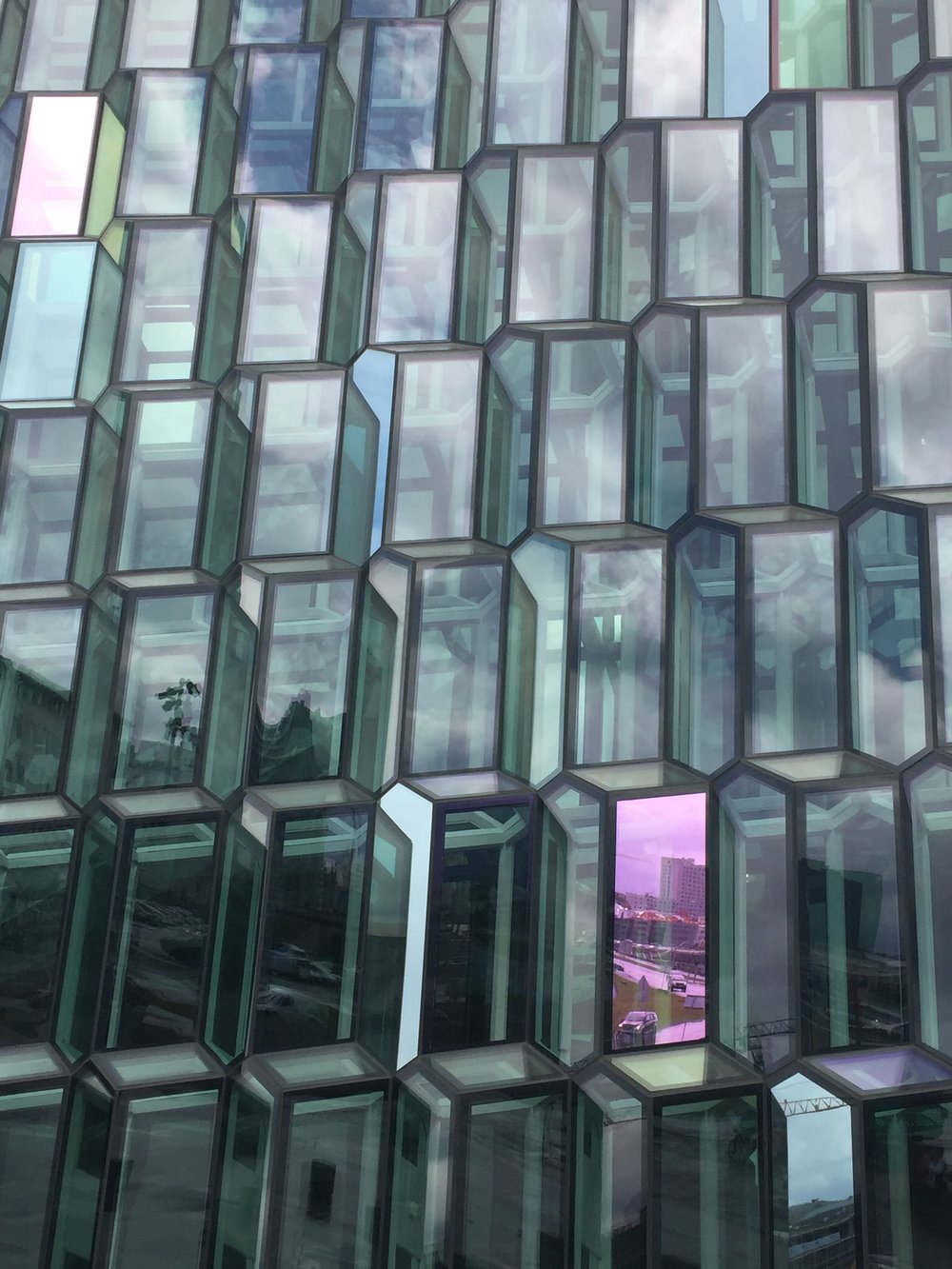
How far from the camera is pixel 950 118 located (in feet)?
27.3

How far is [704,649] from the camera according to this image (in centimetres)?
751

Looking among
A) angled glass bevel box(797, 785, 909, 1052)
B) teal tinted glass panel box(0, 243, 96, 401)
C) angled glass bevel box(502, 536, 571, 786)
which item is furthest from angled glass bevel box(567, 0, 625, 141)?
angled glass bevel box(797, 785, 909, 1052)

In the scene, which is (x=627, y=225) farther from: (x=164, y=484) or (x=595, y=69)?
(x=164, y=484)

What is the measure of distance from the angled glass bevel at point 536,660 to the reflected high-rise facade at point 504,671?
23 millimetres

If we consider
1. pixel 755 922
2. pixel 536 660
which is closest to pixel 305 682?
pixel 536 660

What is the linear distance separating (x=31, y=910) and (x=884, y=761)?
490cm

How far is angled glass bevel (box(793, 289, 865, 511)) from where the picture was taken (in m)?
7.60

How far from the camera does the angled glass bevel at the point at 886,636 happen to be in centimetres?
705

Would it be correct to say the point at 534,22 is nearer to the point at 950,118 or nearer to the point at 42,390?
the point at 950,118

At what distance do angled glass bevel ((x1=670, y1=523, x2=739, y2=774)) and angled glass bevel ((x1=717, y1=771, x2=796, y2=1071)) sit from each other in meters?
0.30

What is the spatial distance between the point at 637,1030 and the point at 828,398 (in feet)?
12.4

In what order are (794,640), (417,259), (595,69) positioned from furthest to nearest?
(595,69), (417,259), (794,640)

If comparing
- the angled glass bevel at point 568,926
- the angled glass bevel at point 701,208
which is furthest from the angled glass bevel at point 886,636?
the angled glass bevel at point 701,208

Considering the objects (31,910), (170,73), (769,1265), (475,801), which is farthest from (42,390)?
(769,1265)
